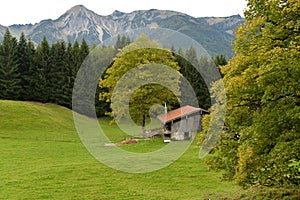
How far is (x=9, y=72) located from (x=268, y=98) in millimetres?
72102

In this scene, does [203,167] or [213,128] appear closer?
[213,128]

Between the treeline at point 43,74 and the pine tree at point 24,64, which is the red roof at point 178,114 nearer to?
the treeline at point 43,74

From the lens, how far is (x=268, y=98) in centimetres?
1371

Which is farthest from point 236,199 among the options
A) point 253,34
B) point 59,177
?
point 59,177

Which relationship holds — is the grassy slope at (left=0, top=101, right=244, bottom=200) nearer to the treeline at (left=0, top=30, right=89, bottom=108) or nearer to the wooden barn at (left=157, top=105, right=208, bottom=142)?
the wooden barn at (left=157, top=105, right=208, bottom=142)

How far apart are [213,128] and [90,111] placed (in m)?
62.2

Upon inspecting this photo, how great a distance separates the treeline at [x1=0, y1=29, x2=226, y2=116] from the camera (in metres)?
77.0

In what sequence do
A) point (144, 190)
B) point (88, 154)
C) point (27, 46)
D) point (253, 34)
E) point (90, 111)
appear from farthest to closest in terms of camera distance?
point (27, 46)
point (90, 111)
point (88, 154)
point (144, 190)
point (253, 34)

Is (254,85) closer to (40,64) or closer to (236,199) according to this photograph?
(236,199)

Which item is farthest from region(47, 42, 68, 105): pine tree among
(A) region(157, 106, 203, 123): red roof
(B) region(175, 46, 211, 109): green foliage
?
(A) region(157, 106, 203, 123): red roof

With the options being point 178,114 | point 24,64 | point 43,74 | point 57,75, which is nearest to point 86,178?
point 178,114

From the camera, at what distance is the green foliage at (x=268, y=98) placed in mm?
12938

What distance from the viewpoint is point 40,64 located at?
268 feet

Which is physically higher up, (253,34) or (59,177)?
(253,34)
